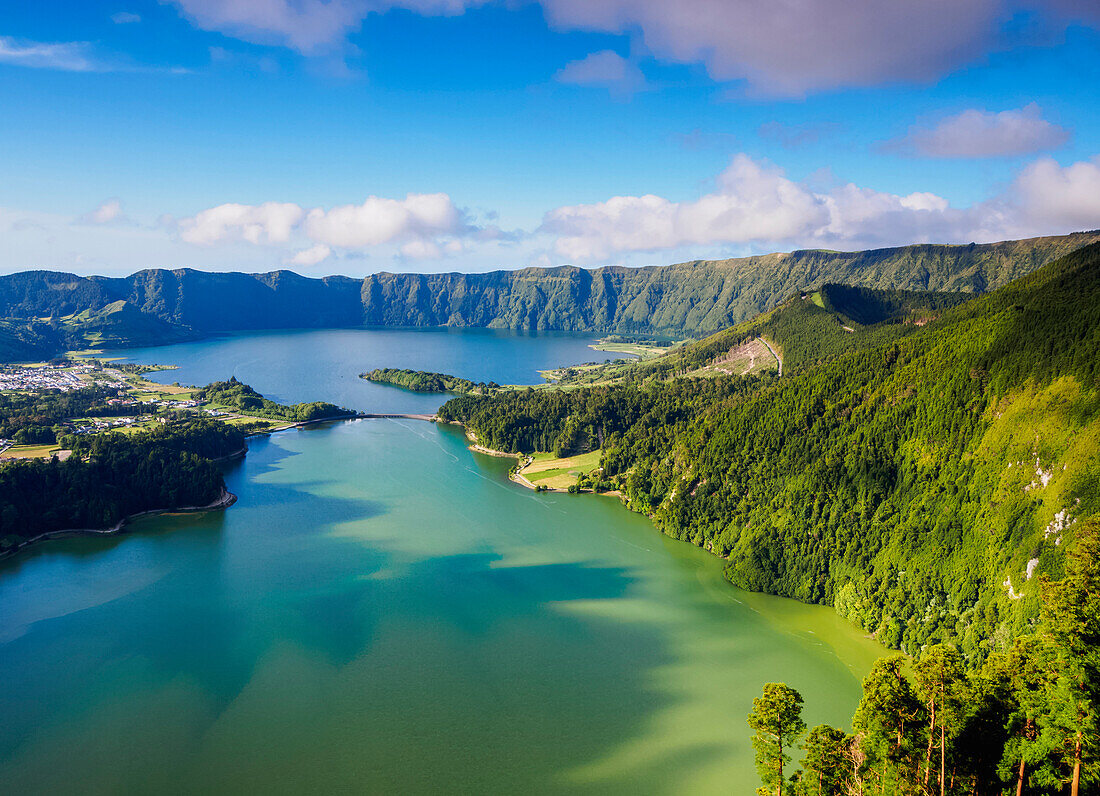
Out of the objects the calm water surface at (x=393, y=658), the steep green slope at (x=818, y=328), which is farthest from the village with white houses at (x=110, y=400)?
the steep green slope at (x=818, y=328)

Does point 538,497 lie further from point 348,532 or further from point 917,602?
point 917,602

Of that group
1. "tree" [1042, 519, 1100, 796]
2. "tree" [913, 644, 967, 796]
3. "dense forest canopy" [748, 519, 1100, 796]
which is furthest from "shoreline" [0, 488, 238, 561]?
"tree" [1042, 519, 1100, 796]

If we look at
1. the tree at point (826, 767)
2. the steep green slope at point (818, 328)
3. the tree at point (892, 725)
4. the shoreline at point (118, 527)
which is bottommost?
the shoreline at point (118, 527)

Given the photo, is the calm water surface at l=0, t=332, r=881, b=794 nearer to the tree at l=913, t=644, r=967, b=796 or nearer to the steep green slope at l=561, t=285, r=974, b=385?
the tree at l=913, t=644, r=967, b=796

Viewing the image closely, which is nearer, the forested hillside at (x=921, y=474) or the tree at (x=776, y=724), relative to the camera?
the tree at (x=776, y=724)

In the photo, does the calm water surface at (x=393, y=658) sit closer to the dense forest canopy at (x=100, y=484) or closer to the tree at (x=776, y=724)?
the dense forest canopy at (x=100, y=484)

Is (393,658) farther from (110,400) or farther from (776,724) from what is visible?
(110,400)

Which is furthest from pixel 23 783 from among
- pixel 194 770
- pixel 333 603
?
pixel 333 603
